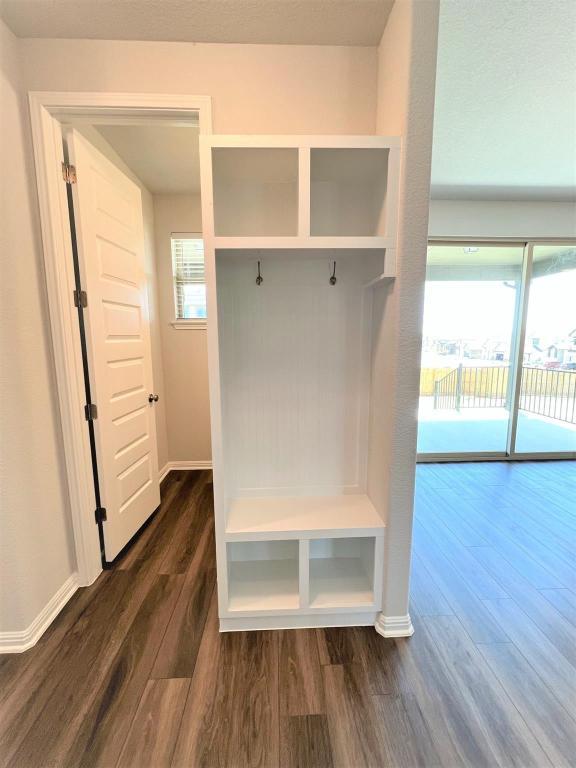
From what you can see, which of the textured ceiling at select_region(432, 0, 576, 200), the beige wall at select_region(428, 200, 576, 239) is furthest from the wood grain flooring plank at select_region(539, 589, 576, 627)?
the beige wall at select_region(428, 200, 576, 239)

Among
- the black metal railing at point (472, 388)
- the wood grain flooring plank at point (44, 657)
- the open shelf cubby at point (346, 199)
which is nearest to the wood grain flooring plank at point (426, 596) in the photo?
the wood grain flooring plank at point (44, 657)

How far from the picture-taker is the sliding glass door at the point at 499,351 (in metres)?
3.57

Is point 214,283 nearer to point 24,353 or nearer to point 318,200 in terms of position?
point 318,200

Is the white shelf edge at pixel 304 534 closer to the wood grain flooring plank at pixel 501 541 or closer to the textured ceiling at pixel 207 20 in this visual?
the wood grain flooring plank at pixel 501 541

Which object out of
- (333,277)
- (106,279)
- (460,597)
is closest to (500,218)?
(333,277)

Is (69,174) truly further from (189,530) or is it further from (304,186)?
(189,530)

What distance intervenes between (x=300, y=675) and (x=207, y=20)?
2.83 m

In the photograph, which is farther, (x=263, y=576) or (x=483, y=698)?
(x=263, y=576)

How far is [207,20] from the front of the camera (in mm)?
1398

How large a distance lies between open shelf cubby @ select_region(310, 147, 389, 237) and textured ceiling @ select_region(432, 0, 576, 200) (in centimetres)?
74

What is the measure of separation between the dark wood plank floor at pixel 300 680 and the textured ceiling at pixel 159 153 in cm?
279

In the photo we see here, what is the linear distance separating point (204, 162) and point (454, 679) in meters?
2.39

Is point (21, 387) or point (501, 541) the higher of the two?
point (21, 387)

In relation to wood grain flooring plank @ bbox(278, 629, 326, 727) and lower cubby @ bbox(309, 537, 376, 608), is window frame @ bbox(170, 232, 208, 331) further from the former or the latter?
wood grain flooring plank @ bbox(278, 629, 326, 727)
